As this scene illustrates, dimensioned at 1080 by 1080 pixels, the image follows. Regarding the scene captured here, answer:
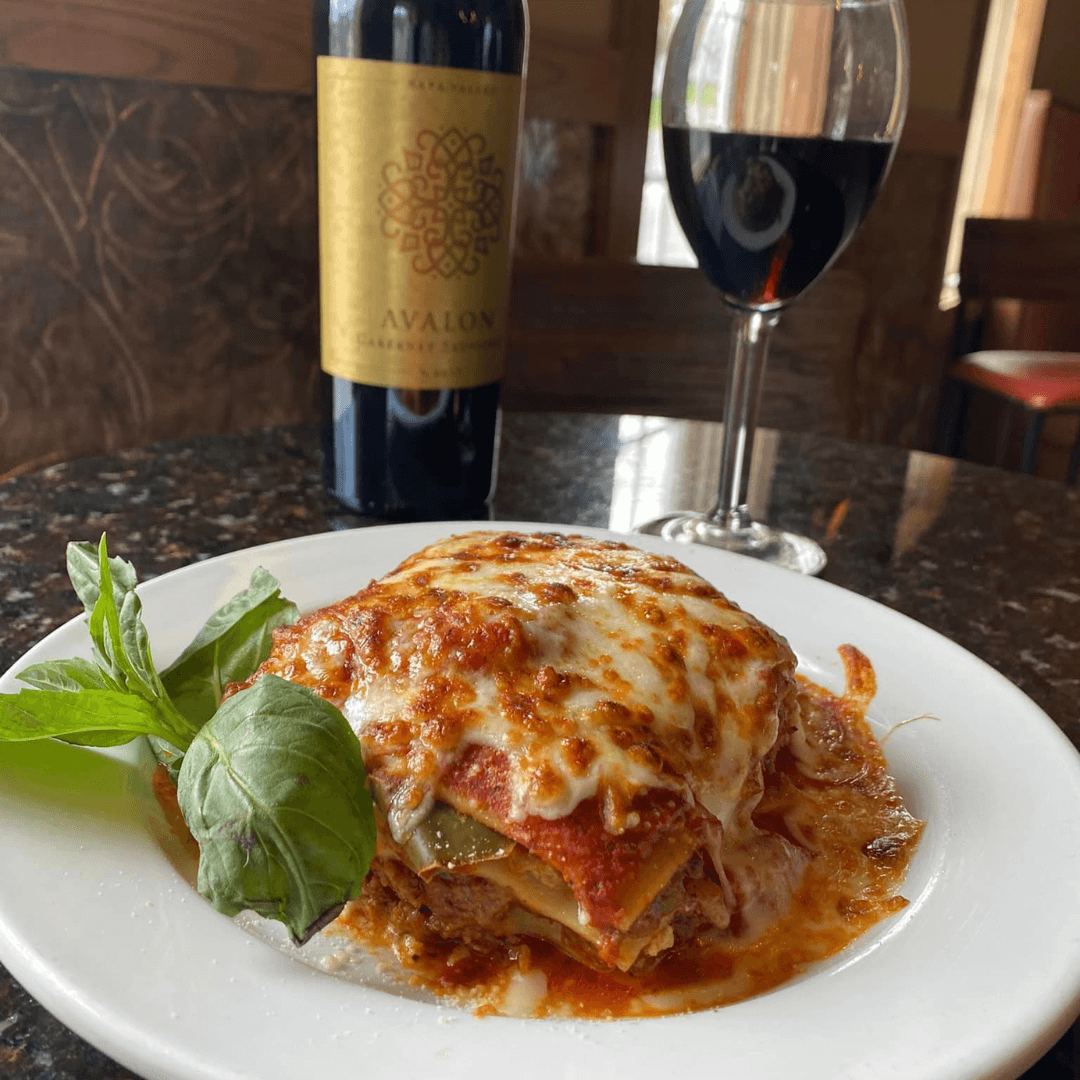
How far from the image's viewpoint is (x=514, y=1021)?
44cm

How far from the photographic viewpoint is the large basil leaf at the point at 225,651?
66 centimetres

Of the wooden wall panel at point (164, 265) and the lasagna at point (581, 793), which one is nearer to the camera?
the lasagna at point (581, 793)

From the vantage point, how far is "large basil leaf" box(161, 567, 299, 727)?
66 centimetres

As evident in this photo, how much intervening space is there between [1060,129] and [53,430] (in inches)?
152

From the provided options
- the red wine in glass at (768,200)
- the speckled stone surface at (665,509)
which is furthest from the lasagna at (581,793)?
the red wine in glass at (768,200)

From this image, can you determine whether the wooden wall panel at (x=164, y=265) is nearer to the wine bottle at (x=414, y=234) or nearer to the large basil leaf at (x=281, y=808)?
the wine bottle at (x=414, y=234)

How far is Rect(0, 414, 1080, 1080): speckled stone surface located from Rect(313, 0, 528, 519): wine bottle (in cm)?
10

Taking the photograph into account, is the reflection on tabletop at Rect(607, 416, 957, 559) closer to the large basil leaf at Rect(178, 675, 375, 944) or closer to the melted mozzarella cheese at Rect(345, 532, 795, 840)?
the melted mozzarella cheese at Rect(345, 532, 795, 840)

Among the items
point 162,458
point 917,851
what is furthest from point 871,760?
point 162,458

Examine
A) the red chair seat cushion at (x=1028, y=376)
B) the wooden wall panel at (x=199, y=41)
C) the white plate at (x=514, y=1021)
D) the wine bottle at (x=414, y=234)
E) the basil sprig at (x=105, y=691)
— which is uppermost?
the wooden wall panel at (x=199, y=41)

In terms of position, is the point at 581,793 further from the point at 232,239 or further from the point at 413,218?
the point at 232,239

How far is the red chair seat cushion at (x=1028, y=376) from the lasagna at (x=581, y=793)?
2.94 m

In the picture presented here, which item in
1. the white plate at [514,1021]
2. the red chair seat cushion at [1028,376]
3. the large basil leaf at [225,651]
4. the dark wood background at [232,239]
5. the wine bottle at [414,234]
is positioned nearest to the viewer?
the white plate at [514,1021]

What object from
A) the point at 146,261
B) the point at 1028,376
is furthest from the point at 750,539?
the point at 1028,376
